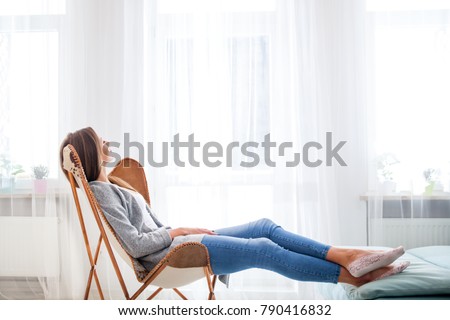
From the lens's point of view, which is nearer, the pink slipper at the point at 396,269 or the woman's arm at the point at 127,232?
the pink slipper at the point at 396,269

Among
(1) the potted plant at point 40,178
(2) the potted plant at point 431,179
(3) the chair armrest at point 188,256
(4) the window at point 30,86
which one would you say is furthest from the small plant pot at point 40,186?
(2) the potted plant at point 431,179

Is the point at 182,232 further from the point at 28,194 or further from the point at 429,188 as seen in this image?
the point at 429,188

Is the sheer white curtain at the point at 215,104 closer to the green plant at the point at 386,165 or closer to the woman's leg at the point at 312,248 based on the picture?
the green plant at the point at 386,165

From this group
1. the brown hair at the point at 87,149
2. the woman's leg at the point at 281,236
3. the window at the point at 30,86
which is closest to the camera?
the woman's leg at the point at 281,236

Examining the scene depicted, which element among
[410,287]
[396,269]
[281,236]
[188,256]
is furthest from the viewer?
[281,236]

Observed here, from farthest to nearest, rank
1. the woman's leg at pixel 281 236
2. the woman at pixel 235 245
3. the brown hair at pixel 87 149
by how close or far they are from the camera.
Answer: the brown hair at pixel 87 149 < the woman's leg at pixel 281 236 < the woman at pixel 235 245

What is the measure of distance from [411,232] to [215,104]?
1.54m

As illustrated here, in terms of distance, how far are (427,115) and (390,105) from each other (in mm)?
252

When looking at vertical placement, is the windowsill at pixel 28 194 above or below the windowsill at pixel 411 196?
above

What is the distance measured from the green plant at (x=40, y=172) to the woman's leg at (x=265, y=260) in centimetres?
164

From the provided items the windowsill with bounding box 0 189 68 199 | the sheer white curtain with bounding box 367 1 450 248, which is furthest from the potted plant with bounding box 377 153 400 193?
the windowsill with bounding box 0 189 68 199

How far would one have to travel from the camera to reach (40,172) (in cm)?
347

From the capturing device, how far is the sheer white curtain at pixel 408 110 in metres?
3.40

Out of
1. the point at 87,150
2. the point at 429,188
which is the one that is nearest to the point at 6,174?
the point at 87,150
